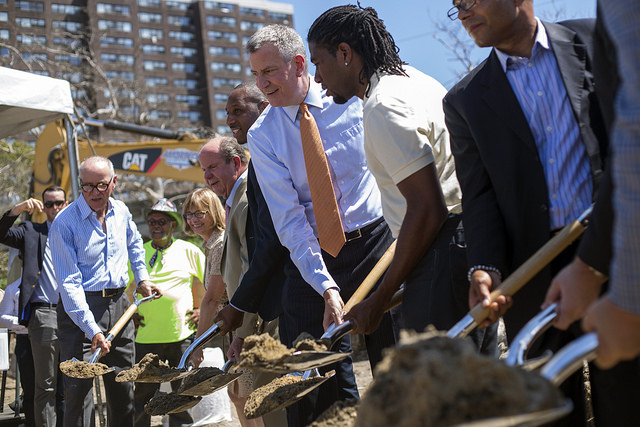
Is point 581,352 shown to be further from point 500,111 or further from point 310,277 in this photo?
point 310,277

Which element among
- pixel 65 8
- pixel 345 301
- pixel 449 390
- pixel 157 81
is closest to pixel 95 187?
pixel 345 301

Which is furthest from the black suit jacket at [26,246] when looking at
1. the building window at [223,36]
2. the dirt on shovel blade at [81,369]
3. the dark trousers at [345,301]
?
the building window at [223,36]

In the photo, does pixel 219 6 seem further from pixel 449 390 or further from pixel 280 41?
pixel 449 390

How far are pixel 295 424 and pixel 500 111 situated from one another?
6.10ft

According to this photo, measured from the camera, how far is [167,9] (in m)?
76.9

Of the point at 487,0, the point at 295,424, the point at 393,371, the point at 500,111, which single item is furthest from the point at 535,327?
the point at 295,424

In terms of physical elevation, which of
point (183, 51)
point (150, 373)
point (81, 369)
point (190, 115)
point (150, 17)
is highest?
point (150, 17)

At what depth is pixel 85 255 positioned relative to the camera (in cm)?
553

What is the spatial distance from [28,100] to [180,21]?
74951mm

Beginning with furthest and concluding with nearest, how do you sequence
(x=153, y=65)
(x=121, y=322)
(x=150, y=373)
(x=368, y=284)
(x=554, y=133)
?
(x=153, y=65), (x=121, y=322), (x=150, y=373), (x=368, y=284), (x=554, y=133)

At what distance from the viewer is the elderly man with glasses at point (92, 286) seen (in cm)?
536

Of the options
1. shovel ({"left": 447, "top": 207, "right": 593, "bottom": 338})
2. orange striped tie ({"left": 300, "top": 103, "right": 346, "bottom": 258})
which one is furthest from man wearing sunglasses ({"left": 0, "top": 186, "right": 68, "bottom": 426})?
shovel ({"left": 447, "top": 207, "right": 593, "bottom": 338})

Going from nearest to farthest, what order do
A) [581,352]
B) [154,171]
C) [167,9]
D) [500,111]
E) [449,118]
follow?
[581,352]
[500,111]
[449,118]
[154,171]
[167,9]

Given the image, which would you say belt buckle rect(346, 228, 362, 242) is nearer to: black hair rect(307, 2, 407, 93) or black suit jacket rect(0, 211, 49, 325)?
black hair rect(307, 2, 407, 93)
